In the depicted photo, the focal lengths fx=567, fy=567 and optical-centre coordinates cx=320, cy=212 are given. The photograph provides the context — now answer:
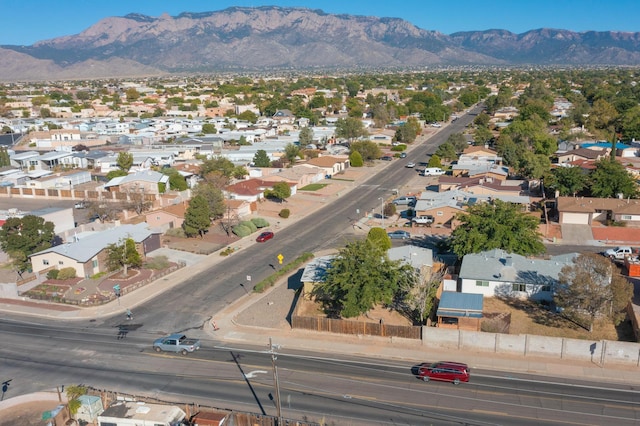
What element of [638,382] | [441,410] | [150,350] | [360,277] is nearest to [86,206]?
[150,350]

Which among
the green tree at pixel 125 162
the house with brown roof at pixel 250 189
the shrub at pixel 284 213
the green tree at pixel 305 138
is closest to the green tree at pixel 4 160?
the green tree at pixel 125 162

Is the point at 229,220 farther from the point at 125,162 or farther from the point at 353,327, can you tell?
the point at 125,162

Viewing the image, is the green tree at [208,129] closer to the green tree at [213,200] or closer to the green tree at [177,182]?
the green tree at [177,182]

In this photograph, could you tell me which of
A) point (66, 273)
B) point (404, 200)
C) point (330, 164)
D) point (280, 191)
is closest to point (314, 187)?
point (330, 164)

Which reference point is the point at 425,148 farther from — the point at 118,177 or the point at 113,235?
Result: the point at 113,235

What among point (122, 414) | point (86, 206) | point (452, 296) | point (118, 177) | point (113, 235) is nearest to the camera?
point (122, 414)
